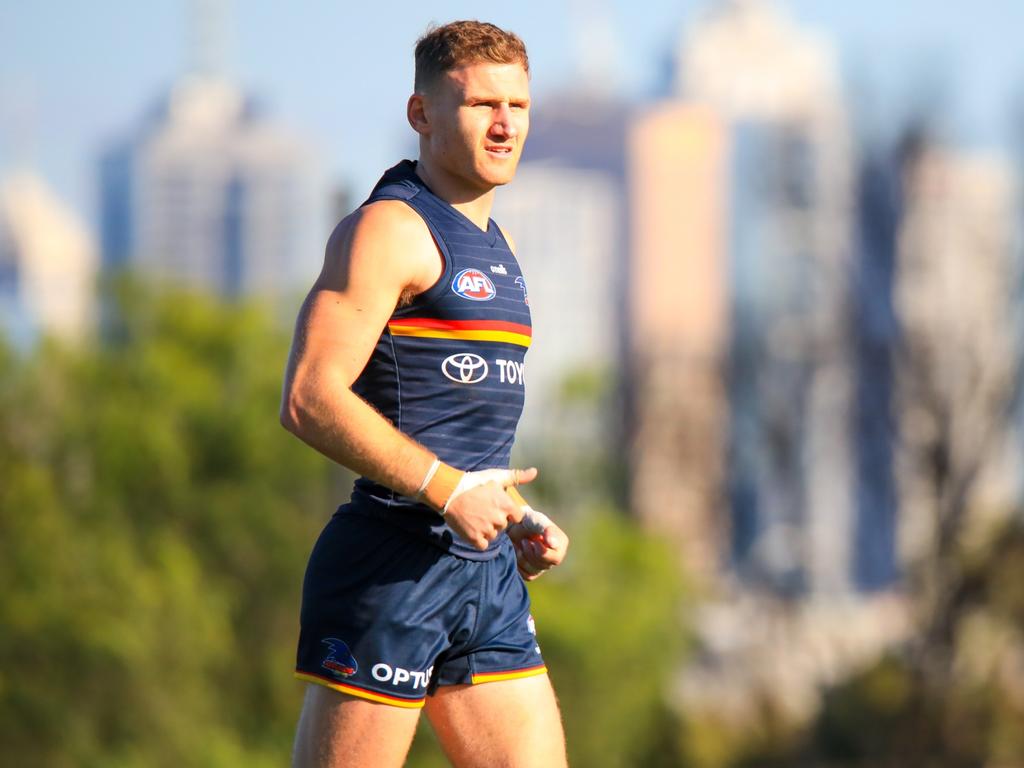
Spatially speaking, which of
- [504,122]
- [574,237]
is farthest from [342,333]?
[574,237]

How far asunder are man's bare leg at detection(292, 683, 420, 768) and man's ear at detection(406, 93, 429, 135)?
46.7 inches

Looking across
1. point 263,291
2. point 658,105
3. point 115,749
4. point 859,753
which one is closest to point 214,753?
point 115,749

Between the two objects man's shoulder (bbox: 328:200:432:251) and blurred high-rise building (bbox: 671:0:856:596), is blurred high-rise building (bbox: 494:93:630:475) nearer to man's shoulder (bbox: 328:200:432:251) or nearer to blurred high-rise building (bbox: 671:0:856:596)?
blurred high-rise building (bbox: 671:0:856:596)

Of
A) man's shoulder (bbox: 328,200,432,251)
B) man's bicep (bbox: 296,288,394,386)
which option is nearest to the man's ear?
man's shoulder (bbox: 328,200,432,251)

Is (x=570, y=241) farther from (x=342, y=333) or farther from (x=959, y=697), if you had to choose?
(x=342, y=333)

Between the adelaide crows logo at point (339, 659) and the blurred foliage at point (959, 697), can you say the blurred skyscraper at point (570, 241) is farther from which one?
the adelaide crows logo at point (339, 659)

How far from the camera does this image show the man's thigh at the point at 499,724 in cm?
389

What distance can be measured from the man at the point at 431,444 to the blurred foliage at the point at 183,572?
1767cm

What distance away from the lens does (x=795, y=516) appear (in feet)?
108

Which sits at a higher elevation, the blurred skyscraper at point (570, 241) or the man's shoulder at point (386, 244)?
the man's shoulder at point (386, 244)

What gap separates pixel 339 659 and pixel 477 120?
3.75 feet

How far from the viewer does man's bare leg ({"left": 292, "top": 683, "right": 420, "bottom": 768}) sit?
374cm

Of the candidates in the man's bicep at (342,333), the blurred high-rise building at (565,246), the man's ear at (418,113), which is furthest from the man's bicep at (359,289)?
the blurred high-rise building at (565,246)

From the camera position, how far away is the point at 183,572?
75.4 feet
